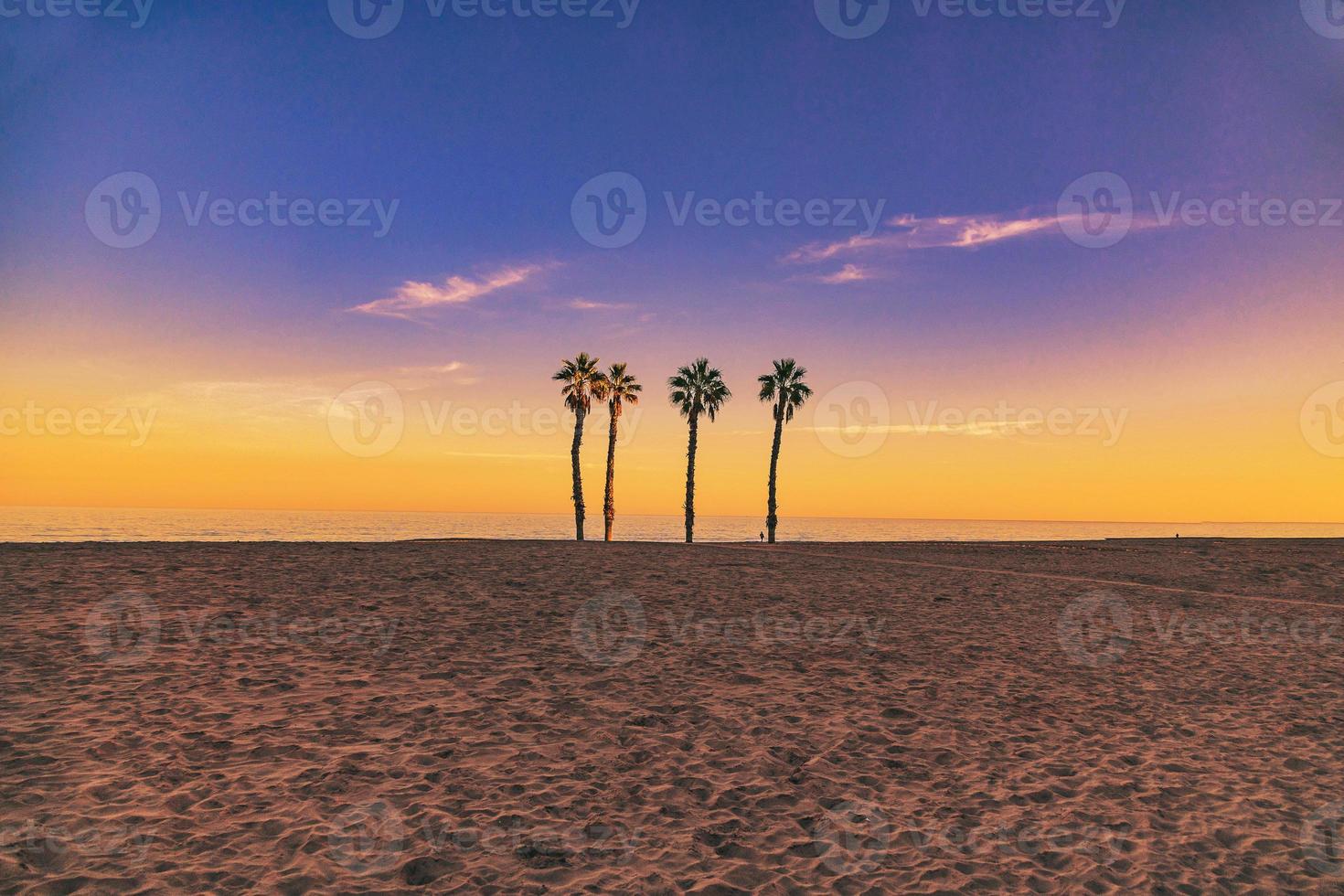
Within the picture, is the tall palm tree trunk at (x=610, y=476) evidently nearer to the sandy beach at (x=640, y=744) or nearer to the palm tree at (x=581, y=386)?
the palm tree at (x=581, y=386)

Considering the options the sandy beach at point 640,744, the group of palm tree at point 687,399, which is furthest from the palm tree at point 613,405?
the sandy beach at point 640,744

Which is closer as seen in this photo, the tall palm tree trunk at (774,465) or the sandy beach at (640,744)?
the sandy beach at (640,744)

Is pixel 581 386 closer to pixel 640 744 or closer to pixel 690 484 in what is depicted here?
pixel 690 484

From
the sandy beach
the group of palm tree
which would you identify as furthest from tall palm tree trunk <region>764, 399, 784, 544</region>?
the sandy beach

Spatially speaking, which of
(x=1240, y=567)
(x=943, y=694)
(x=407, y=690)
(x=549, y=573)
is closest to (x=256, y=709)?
(x=407, y=690)

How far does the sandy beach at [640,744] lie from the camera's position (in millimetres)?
5832

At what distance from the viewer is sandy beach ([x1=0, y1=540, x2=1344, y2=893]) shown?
230 inches

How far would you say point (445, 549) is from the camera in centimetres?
2961

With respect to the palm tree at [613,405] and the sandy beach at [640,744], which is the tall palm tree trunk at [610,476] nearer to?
the palm tree at [613,405]

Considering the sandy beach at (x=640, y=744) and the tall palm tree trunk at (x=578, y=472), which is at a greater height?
the tall palm tree trunk at (x=578, y=472)

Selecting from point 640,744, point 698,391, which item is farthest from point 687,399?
point 640,744

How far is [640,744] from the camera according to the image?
8539mm

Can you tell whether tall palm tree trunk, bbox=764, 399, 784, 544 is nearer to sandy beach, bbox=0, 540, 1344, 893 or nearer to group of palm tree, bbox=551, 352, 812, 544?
group of palm tree, bbox=551, 352, 812, 544

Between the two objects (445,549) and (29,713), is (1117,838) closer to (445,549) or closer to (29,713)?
(29,713)
